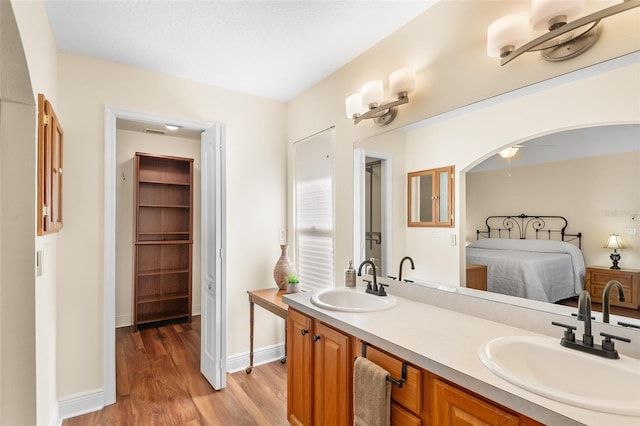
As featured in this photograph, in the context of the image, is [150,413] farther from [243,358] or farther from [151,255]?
[151,255]

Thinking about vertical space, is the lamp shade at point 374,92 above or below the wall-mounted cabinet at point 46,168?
above

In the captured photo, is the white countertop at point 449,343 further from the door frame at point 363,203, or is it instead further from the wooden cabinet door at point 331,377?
the door frame at point 363,203

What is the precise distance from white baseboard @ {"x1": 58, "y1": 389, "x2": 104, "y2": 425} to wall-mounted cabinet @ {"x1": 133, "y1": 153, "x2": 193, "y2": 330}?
5.95 ft

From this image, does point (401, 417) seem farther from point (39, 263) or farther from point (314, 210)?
point (314, 210)

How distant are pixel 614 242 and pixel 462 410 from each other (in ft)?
2.80

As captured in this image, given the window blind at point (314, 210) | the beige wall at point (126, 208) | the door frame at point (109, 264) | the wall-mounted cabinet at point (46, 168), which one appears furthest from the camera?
the beige wall at point (126, 208)

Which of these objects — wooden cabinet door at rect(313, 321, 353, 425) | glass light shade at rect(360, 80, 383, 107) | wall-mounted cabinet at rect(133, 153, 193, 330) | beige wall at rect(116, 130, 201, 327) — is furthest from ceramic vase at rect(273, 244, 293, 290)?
beige wall at rect(116, 130, 201, 327)

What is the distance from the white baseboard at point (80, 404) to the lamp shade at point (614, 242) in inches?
125

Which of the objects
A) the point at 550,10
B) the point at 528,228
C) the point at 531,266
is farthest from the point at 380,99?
the point at 531,266

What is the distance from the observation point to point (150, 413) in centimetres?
237

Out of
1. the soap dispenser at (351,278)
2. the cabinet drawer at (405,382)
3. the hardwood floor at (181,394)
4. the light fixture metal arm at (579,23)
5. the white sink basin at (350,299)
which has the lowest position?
the hardwood floor at (181,394)

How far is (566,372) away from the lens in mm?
1180

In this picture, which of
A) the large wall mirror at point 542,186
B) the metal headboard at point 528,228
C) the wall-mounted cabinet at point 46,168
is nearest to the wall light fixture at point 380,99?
the large wall mirror at point 542,186

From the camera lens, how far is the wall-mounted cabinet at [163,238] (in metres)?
4.24
